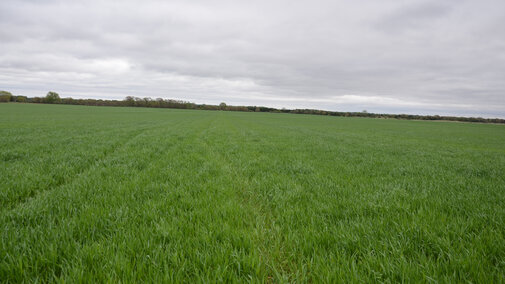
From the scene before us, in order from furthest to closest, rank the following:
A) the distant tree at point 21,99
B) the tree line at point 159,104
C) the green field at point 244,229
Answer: the tree line at point 159,104 < the distant tree at point 21,99 < the green field at point 244,229

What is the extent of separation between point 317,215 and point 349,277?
1170 mm

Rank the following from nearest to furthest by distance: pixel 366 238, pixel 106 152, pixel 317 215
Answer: pixel 366 238 < pixel 317 215 < pixel 106 152

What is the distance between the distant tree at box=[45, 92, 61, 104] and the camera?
112625mm

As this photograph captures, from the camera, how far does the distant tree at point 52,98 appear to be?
11262cm

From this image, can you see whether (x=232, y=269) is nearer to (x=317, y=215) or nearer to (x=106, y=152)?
(x=317, y=215)

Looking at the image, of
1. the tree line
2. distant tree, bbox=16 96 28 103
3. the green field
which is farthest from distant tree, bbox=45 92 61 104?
the green field

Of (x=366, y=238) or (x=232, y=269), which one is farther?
(x=366, y=238)

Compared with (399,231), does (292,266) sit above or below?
below

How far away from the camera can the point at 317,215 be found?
3.02m

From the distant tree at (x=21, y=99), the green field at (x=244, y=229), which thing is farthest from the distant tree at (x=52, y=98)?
the green field at (x=244, y=229)

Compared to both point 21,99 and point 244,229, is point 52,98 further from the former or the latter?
point 244,229

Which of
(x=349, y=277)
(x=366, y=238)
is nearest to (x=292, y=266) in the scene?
(x=349, y=277)

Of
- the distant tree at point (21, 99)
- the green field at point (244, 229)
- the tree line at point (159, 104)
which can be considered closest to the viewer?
the green field at point (244, 229)

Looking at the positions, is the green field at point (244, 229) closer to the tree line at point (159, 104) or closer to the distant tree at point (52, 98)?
the tree line at point (159, 104)
